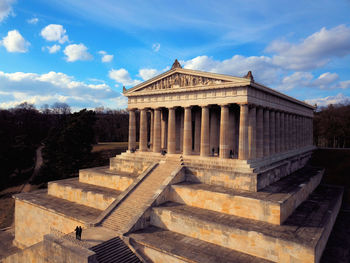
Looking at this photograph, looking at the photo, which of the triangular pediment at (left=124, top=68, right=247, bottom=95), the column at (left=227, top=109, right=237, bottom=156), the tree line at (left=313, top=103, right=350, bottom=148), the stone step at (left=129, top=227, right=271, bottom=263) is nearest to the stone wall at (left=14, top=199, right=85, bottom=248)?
the stone step at (left=129, top=227, right=271, bottom=263)

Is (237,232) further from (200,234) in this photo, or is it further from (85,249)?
(85,249)

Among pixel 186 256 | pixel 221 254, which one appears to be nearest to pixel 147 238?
pixel 186 256

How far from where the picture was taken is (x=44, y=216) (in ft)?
81.7

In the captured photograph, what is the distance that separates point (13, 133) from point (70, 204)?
167 feet

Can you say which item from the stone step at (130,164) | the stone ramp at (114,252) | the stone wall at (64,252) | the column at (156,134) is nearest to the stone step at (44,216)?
the stone wall at (64,252)

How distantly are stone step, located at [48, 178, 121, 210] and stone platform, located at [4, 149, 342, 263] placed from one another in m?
0.11

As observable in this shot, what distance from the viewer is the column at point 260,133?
89.2 feet

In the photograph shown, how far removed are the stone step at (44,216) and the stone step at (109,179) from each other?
11.5 feet

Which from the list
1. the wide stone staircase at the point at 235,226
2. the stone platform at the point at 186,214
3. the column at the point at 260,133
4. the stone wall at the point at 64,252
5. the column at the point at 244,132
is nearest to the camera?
the stone wall at the point at 64,252

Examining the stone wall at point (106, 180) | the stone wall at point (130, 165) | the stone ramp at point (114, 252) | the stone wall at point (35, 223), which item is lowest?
the stone wall at point (35, 223)

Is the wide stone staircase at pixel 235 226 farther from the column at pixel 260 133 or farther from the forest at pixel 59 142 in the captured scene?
the forest at pixel 59 142

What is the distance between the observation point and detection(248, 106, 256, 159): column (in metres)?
25.3

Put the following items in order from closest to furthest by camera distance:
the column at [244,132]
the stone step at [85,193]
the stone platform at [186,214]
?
1. the stone platform at [186,214]
2. the stone step at [85,193]
3. the column at [244,132]

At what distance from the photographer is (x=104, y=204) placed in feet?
77.9
